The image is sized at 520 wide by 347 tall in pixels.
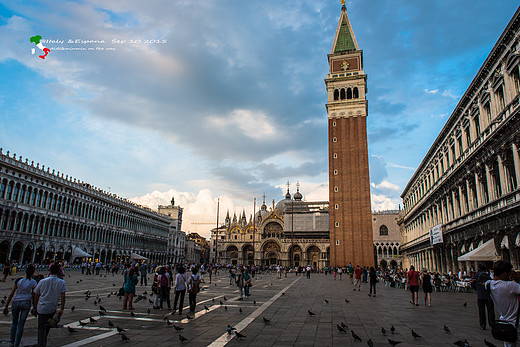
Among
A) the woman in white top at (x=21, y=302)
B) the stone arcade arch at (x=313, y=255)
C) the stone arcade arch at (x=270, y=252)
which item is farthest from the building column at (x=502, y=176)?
the stone arcade arch at (x=270, y=252)

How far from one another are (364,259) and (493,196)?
38.1 meters

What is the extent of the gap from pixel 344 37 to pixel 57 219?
60717 millimetres

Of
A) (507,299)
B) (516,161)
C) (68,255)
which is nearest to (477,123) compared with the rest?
(516,161)

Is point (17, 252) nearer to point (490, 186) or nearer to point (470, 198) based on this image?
point (470, 198)

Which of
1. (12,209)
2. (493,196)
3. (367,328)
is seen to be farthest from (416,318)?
(12,209)

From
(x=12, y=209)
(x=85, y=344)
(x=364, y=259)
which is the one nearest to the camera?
(x=85, y=344)

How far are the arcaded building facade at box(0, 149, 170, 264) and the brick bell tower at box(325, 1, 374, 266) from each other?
38.1 meters

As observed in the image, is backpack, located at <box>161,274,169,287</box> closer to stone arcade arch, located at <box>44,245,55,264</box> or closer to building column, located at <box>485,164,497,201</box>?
building column, located at <box>485,164,497,201</box>

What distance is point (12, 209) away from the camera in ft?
127

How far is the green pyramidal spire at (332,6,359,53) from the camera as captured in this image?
69.3 m

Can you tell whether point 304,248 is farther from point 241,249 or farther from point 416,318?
point 416,318

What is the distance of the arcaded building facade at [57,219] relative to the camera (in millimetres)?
38594

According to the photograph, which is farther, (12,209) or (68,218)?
(68,218)

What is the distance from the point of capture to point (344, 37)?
70.8 metres
